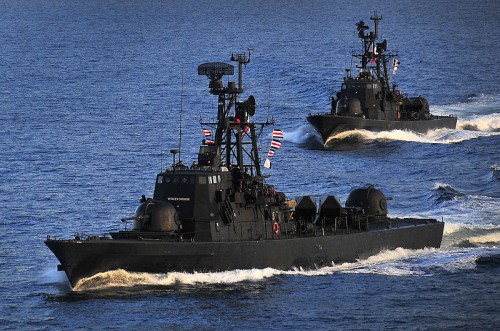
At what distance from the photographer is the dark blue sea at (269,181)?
226 ft

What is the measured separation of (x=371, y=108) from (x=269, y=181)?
3656 cm

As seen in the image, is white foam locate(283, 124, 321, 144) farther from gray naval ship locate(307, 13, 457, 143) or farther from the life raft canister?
the life raft canister

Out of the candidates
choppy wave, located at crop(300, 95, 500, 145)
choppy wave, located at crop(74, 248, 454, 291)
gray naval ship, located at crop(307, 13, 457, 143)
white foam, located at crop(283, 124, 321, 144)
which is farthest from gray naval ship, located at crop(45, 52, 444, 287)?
gray naval ship, located at crop(307, 13, 457, 143)

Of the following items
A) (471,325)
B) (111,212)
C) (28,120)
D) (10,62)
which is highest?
(10,62)

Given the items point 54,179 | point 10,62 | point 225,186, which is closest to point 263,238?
point 225,186

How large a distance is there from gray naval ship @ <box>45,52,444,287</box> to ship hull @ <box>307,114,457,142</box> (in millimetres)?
48122

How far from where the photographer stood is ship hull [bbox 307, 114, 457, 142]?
437 feet

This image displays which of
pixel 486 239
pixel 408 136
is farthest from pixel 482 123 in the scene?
pixel 486 239

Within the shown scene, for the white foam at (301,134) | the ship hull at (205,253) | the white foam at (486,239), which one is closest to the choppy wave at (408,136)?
the white foam at (301,134)

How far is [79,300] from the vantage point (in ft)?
228

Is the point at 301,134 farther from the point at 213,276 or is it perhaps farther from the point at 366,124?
the point at 213,276

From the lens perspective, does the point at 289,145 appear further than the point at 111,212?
Yes

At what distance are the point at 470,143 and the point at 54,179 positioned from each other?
45233 millimetres

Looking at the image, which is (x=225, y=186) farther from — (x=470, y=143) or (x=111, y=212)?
(x=470, y=143)
